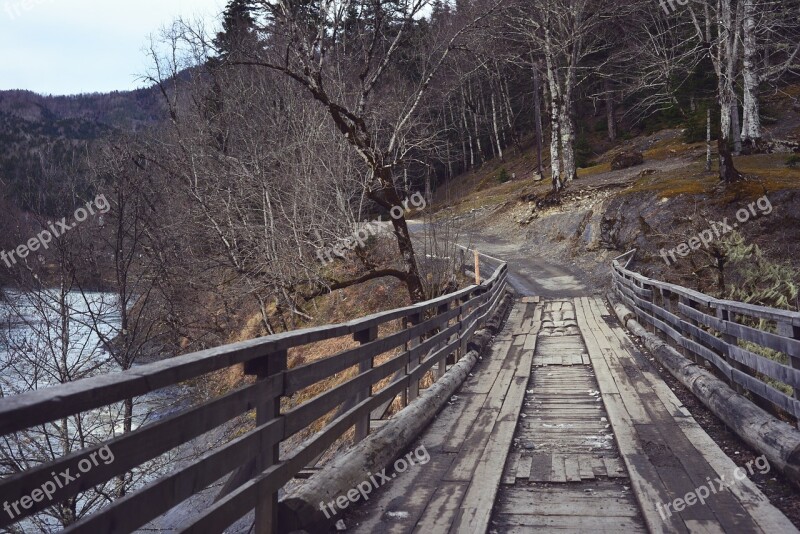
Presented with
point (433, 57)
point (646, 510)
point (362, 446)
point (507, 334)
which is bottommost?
point (507, 334)

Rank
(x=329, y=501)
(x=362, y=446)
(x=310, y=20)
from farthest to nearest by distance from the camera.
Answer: (x=310, y=20)
(x=362, y=446)
(x=329, y=501)

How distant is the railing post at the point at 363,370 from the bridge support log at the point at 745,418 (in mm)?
3084

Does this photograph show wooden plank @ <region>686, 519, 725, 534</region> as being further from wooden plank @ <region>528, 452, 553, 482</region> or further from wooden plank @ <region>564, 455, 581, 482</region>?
wooden plank @ <region>528, 452, 553, 482</region>

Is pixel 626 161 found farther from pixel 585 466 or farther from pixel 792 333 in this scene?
pixel 585 466

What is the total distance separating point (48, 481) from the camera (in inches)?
75.4

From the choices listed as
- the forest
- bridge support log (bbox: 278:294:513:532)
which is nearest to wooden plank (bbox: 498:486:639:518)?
bridge support log (bbox: 278:294:513:532)

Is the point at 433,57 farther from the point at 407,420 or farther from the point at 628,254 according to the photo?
the point at 628,254

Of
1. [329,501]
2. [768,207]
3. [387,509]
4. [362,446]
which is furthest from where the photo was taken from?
[768,207]

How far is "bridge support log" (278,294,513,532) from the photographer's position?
3.59 metres

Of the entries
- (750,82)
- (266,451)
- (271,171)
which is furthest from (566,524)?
(750,82)

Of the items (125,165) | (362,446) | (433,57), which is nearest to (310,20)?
(433,57)

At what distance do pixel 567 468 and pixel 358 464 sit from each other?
5.84 ft

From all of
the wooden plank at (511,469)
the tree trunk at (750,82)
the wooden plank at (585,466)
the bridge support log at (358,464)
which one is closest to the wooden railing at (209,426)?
the bridge support log at (358,464)

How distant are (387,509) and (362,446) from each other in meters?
0.66
